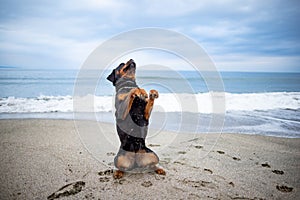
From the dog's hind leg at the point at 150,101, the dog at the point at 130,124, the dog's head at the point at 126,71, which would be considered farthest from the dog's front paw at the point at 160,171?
the dog's head at the point at 126,71

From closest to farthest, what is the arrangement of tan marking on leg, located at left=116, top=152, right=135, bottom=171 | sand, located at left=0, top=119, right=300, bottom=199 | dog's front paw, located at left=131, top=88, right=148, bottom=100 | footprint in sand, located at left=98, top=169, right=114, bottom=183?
dog's front paw, located at left=131, top=88, right=148, bottom=100 < sand, located at left=0, top=119, right=300, bottom=199 < tan marking on leg, located at left=116, top=152, right=135, bottom=171 < footprint in sand, located at left=98, top=169, right=114, bottom=183

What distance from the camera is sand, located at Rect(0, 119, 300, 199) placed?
2.85 metres

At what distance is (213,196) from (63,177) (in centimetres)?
230

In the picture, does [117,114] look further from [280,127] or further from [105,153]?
[280,127]

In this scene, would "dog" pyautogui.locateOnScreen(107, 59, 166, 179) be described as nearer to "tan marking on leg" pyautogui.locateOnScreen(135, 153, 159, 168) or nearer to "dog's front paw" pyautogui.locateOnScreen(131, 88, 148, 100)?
"tan marking on leg" pyautogui.locateOnScreen(135, 153, 159, 168)

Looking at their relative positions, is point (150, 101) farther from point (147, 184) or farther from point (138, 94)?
point (147, 184)

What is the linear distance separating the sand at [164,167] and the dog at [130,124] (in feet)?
1.01

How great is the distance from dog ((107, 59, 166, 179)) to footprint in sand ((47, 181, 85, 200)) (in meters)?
0.53

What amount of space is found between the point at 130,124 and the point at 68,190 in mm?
1270

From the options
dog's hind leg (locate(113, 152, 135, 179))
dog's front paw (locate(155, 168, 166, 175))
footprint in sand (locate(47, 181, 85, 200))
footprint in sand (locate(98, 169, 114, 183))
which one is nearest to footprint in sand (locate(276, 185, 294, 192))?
dog's front paw (locate(155, 168, 166, 175))

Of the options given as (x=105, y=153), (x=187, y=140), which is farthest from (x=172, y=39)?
(x=187, y=140)

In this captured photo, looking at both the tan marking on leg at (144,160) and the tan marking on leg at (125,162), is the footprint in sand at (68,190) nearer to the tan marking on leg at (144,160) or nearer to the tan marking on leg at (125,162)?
the tan marking on leg at (125,162)

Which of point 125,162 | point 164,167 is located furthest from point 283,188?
point 125,162

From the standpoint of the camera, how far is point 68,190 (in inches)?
112
